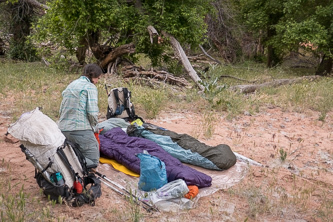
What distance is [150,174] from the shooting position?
4008mm

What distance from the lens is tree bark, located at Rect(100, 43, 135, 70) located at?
36.1ft

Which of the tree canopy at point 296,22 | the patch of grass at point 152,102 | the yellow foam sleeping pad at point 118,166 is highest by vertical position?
the tree canopy at point 296,22

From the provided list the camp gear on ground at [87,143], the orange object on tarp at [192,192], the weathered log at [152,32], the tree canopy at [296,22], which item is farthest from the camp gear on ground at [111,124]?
the tree canopy at [296,22]

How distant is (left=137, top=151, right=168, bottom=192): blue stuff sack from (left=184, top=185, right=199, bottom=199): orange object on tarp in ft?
1.06

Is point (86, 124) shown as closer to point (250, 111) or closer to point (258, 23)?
point (250, 111)

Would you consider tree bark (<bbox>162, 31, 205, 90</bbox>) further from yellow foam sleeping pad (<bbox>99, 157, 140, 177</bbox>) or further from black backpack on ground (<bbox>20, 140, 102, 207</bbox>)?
black backpack on ground (<bbox>20, 140, 102, 207</bbox>)

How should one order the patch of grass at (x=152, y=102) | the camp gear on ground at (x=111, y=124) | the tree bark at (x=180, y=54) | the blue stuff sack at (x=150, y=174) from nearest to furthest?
the blue stuff sack at (x=150, y=174), the camp gear on ground at (x=111, y=124), the patch of grass at (x=152, y=102), the tree bark at (x=180, y=54)

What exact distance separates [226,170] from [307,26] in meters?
9.80

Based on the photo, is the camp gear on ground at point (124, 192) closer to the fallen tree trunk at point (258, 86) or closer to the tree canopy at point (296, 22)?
the fallen tree trunk at point (258, 86)

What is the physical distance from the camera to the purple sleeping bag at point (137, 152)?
13.7 ft

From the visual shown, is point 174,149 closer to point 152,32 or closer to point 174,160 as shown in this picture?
point 174,160

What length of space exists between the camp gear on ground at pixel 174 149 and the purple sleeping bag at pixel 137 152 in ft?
0.56

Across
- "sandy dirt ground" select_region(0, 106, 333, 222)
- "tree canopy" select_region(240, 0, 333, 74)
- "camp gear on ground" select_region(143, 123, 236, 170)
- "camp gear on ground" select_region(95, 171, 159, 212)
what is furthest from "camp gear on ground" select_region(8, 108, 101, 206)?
"tree canopy" select_region(240, 0, 333, 74)

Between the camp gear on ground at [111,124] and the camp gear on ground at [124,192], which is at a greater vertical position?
the camp gear on ground at [111,124]
